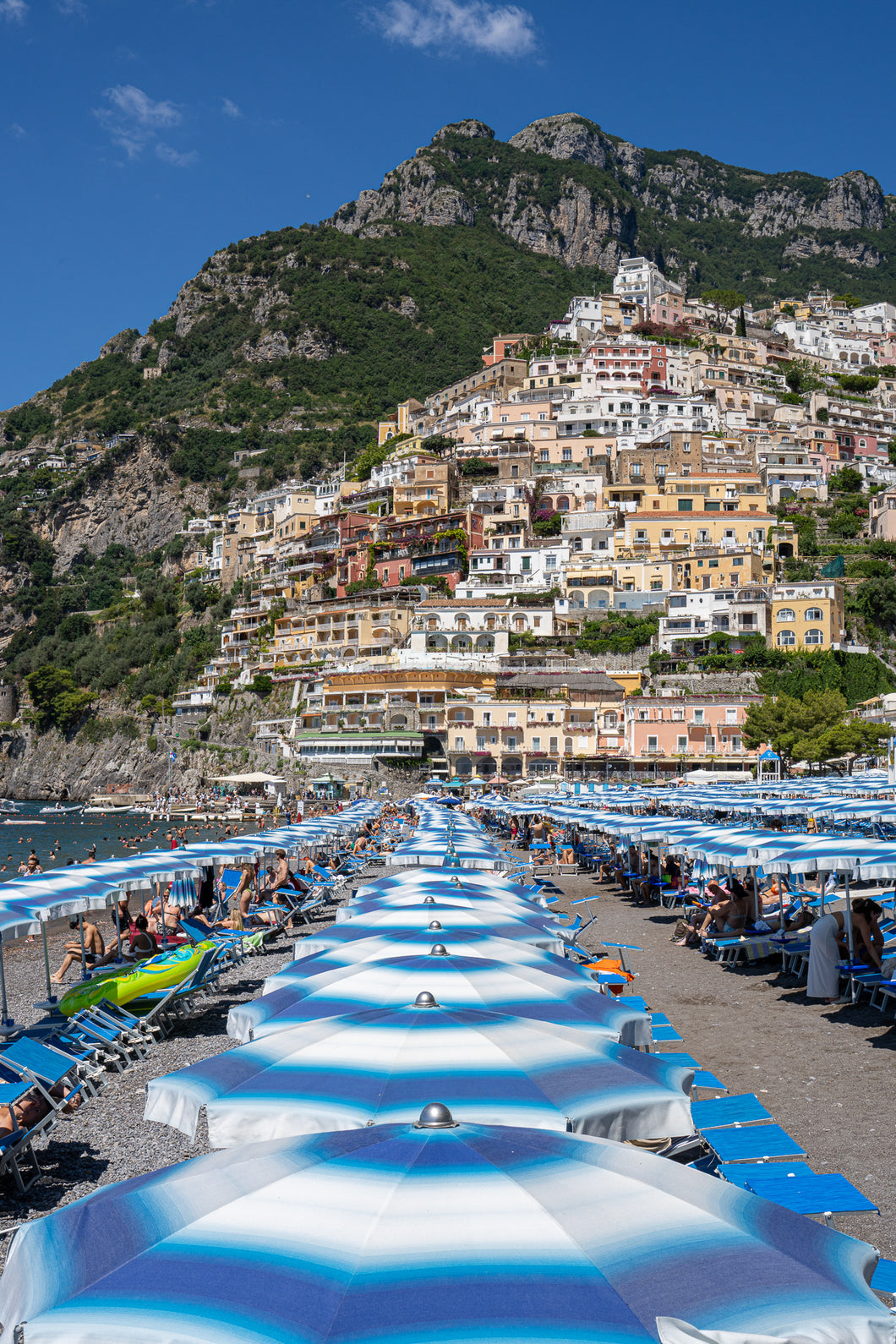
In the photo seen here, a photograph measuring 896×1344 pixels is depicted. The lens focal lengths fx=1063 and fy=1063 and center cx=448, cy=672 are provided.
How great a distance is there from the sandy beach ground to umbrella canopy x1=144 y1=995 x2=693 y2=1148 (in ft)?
6.27

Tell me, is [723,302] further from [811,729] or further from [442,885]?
[442,885]

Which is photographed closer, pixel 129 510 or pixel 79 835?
pixel 79 835

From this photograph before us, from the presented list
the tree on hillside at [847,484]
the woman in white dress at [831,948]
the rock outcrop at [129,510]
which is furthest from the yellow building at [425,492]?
the woman in white dress at [831,948]

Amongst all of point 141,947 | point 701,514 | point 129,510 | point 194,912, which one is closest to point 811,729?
point 701,514

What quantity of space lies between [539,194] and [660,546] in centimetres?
12716

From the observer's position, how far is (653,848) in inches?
1063

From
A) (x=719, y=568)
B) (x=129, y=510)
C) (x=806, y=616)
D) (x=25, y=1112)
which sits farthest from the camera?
(x=129, y=510)

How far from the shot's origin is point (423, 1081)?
438 cm

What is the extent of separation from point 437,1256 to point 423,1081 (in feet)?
5.78

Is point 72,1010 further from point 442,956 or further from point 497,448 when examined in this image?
point 497,448

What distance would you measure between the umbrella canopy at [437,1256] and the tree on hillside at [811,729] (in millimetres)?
43958

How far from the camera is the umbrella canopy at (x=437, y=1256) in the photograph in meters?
2.45

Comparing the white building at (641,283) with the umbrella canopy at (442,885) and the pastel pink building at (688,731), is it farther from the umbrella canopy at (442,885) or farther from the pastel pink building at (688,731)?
the umbrella canopy at (442,885)

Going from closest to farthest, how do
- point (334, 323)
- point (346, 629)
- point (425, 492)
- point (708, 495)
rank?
point (708, 495) < point (346, 629) < point (425, 492) < point (334, 323)
